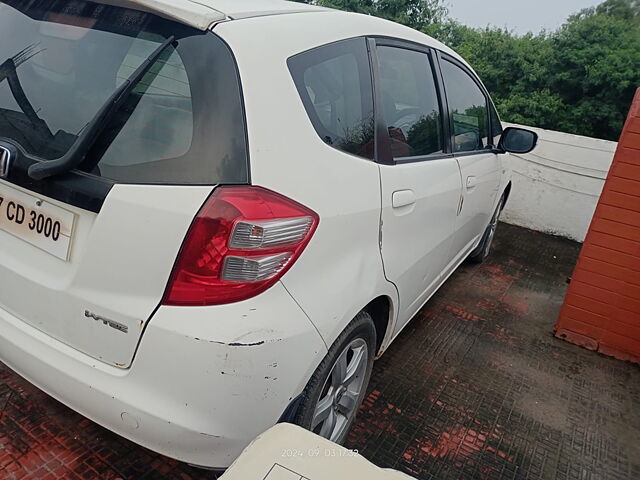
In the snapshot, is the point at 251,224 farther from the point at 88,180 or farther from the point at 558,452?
the point at 558,452

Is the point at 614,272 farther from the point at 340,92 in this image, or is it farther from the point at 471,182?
the point at 340,92

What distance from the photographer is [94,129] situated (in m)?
1.33

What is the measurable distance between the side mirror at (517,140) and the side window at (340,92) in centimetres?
220

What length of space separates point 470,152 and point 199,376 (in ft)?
7.84

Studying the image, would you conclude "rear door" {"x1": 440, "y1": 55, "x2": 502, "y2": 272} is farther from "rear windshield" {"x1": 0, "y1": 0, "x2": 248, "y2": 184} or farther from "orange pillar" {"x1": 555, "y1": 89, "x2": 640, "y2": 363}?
"rear windshield" {"x1": 0, "y1": 0, "x2": 248, "y2": 184}

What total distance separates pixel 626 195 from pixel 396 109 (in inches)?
68.9

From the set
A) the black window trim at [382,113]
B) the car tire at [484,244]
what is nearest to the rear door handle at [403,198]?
the black window trim at [382,113]

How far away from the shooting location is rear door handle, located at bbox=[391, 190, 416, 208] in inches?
74.9

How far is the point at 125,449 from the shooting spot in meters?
1.89

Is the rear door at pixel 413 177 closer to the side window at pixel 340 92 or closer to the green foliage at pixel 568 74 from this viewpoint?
the side window at pixel 340 92

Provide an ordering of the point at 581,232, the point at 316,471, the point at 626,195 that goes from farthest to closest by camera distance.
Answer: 1. the point at 581,232
2. the point at 626,195
3. the point at 316,471

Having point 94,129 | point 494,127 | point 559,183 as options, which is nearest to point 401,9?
point 559,183

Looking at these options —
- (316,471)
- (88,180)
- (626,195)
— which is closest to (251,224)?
(88,180)

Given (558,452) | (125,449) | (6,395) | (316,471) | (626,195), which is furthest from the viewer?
(626,195)
